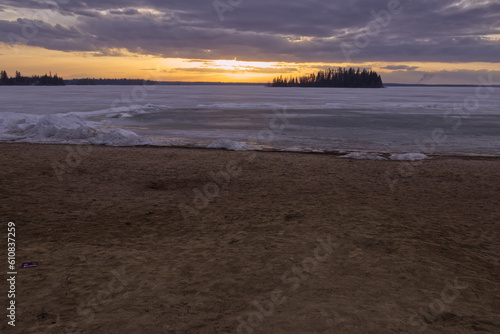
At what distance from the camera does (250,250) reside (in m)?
5.64

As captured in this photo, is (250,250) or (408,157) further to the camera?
(408,157)

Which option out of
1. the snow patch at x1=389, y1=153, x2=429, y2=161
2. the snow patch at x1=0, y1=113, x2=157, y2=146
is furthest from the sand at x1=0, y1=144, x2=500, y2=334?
the snow patch at x1=0, y1=113, x2=157, y2=146

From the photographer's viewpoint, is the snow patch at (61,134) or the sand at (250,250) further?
the snow patch at (61,134)

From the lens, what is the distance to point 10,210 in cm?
722

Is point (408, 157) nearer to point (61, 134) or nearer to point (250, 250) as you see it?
point (250, 250)

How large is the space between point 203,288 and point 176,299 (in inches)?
15.0

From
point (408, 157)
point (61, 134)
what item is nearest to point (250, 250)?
point (408, 157)

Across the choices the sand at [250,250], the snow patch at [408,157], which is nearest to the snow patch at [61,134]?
the sand at [250,250]

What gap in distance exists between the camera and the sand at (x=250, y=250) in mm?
3871

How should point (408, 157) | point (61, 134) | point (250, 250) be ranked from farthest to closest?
point (61, 134) → point (408, 157) → point (250, 250)

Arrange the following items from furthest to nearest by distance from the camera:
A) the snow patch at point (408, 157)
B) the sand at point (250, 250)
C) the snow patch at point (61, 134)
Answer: the snow patch at point (61, 134) < the snow patch at point (408, 157) < the sand at point (250, 250)

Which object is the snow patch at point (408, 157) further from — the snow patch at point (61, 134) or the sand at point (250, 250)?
the snow patch at point (61, 134)

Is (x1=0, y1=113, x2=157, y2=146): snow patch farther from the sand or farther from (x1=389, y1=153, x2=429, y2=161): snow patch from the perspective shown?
(x1=389, y1=153, x2=429, y2=161): snow patch

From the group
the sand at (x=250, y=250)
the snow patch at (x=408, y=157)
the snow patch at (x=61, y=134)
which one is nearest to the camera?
the sand at (x=250, y=250)
